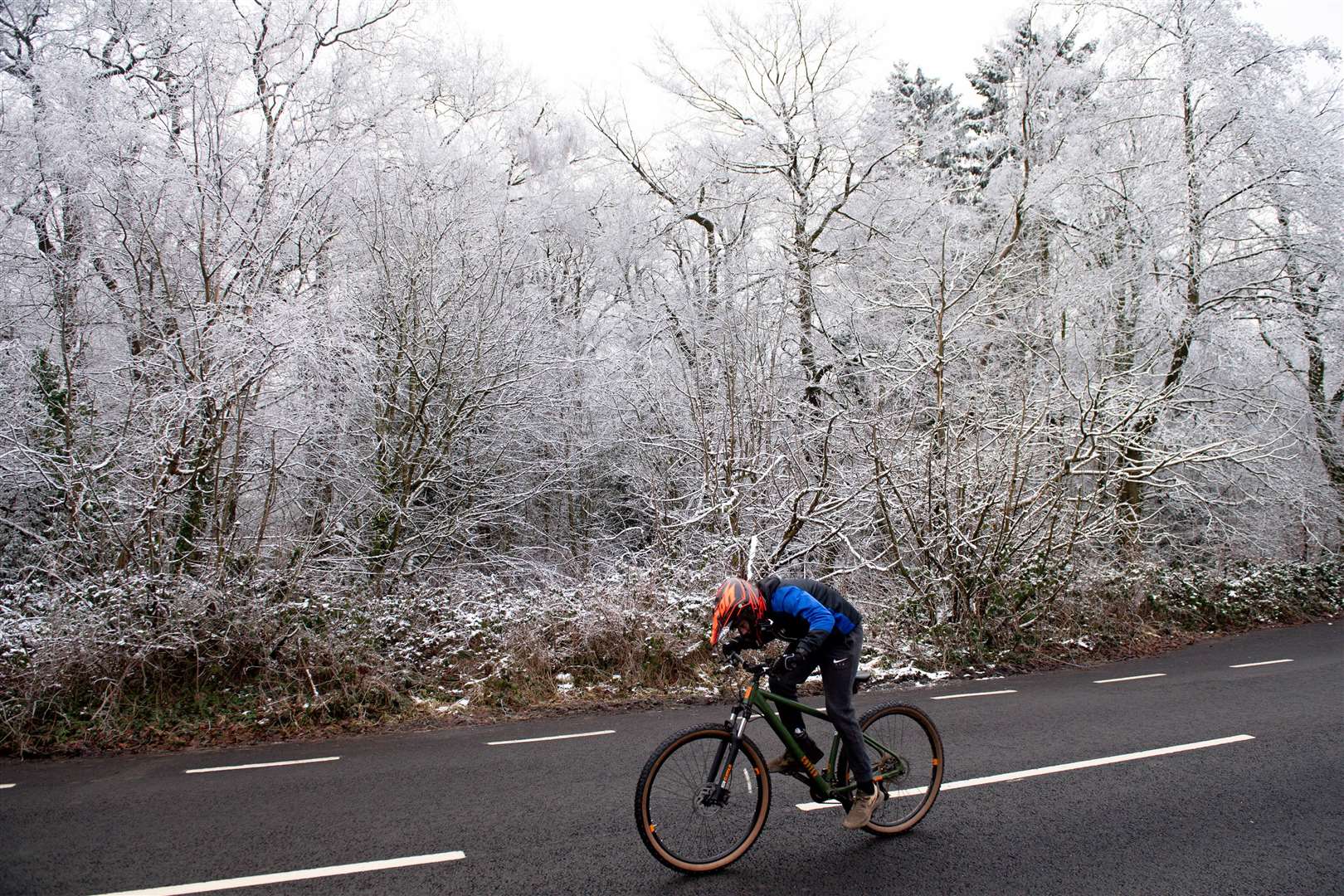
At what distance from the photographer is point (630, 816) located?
475 cm

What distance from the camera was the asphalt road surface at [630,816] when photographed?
3.87 metres

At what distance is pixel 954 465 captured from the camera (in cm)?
1062

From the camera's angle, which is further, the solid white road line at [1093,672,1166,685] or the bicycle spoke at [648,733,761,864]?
the solid white road line at [1093,672,1166,685]

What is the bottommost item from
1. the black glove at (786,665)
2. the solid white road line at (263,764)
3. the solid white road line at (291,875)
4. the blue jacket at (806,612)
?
the solid white road line at (263,764)

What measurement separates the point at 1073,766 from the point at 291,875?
16.9 feet

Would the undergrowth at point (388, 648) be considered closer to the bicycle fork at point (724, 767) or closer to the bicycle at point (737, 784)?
the bicycle at point (737, 784)

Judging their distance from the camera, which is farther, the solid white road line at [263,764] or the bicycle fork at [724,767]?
the solid white road line at [263,764]

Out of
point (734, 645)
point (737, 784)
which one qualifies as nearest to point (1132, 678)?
point (737, 784)

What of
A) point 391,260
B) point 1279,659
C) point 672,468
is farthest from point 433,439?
point 1279,659

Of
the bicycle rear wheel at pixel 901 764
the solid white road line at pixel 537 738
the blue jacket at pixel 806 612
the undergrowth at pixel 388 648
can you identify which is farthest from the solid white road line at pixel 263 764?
the bicycle rear wheel at pixel 901 764

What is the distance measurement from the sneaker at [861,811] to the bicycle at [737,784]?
8 centimetres

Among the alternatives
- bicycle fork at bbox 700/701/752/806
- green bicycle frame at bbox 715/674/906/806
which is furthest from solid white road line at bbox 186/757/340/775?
green bicycle frame at bbox 715/674/906/806

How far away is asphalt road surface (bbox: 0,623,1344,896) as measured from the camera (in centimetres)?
387

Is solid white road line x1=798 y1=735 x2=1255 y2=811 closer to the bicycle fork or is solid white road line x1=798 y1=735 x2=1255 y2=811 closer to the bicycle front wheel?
the bicycle front wheel
